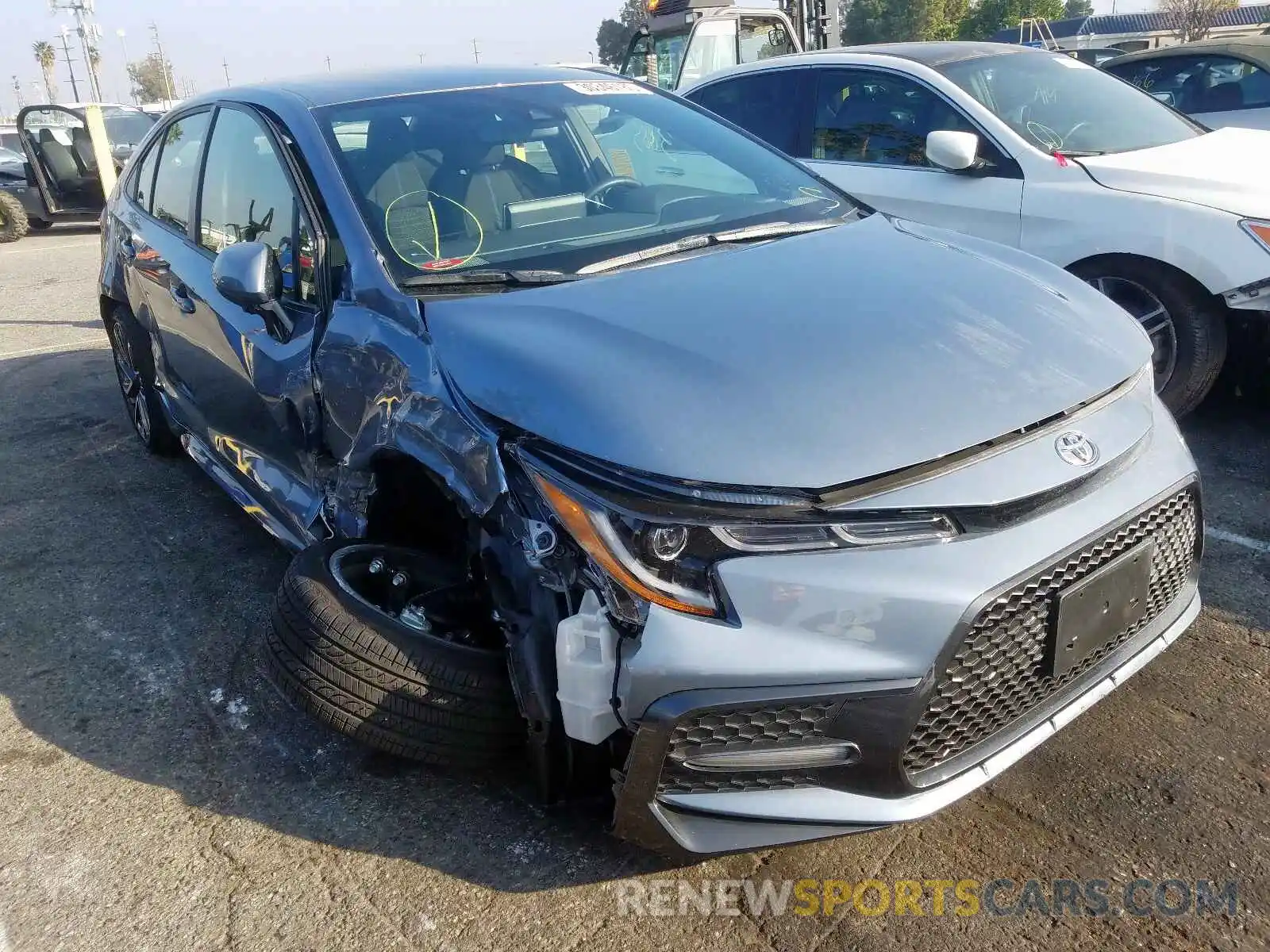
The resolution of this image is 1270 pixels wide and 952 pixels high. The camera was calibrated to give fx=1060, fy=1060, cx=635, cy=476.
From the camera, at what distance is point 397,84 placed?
3.36 meters

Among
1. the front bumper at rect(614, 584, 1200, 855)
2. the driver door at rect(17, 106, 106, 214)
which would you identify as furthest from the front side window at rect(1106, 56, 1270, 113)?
the driver door at rect(17, 106, 106, 214)

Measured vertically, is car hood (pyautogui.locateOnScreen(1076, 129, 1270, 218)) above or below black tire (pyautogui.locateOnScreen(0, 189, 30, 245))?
above

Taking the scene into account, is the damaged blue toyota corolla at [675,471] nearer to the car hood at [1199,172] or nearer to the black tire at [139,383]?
the black tire at [139,383]

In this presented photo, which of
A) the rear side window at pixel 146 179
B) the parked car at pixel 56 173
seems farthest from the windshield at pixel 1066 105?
the parked car at pixel 56 173

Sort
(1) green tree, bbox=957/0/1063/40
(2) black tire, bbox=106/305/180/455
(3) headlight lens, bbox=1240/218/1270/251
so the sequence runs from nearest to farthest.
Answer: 1. (3) headlight lens, bbox=1240/218/1270/251
2. (2) black tire, bbox=106/305/180/455
3. (1) green tree, bbox=957/0/1063/40

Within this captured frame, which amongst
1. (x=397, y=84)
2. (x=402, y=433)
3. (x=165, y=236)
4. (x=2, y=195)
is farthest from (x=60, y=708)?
(x=2, y=195)

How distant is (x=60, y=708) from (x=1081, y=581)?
9.08ft

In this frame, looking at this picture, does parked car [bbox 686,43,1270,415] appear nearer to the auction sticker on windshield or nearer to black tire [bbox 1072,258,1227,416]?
black tire [bbox 1072,258,1227,416]

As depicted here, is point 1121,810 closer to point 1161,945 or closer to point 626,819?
point 1161,945

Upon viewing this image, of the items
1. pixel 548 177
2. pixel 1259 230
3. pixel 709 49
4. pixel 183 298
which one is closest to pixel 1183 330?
pixel 1259 230

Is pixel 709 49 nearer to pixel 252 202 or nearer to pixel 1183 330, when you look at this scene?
pixel 1183 330

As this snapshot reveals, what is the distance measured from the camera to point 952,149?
4699 millimetres

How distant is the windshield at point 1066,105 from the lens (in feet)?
16.2

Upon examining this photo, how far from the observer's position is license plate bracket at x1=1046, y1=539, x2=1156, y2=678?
2.07m
